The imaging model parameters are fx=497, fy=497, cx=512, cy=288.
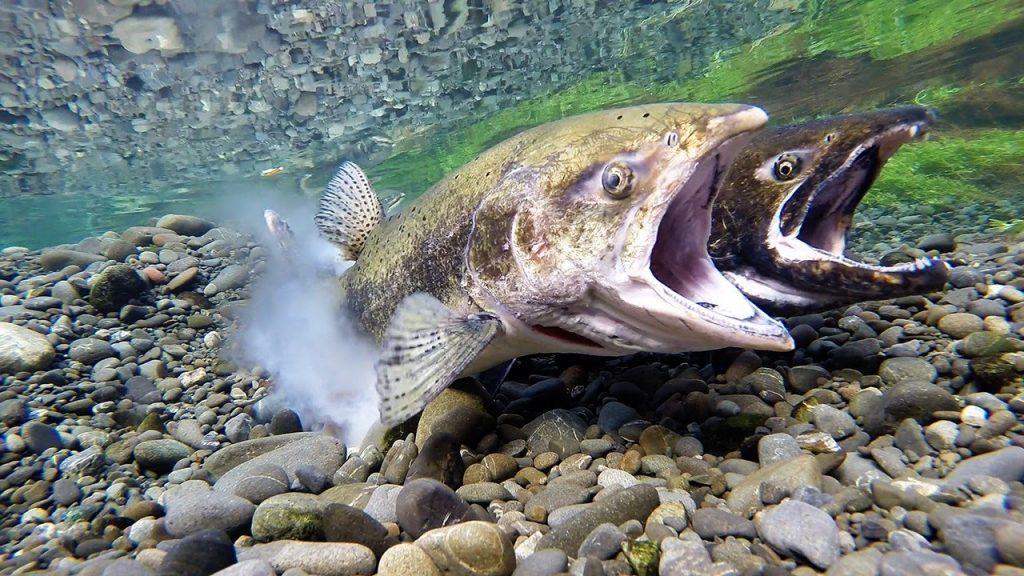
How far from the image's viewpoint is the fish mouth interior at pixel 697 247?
87.2 inches

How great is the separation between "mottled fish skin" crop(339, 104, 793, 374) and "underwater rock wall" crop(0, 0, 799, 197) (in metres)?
10.2

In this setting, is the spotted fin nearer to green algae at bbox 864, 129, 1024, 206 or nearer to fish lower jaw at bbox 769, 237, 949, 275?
fish lower jaw at bbox 769, 237, 949, 275

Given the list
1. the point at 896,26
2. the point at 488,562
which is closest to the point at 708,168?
the point at 488,562

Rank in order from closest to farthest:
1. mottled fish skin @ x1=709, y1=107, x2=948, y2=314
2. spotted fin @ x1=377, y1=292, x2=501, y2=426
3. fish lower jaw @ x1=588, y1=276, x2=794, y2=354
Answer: fish lower jaw @ x1=588, y1=276, x2=794, y2=354, spotted fin @ x1=377, y1=292, x2=501, y2=426, mottled fish skin @ x1=709, y1=107, x2=948, y2=314

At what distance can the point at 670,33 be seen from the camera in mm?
14070

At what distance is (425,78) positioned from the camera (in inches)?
553

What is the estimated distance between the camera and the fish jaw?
207cm

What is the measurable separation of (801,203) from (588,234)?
1.55 m

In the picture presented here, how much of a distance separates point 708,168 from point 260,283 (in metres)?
5.81

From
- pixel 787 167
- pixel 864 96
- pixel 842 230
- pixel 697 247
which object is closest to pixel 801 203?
pixel 787 167

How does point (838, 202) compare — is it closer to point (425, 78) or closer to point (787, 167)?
point (787, 167)

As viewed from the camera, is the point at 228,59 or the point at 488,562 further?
the point at 228,59

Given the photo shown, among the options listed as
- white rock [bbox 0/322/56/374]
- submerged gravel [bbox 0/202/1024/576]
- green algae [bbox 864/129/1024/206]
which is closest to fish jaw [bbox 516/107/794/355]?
submerged gravel [bbox 0/202/1024/576]

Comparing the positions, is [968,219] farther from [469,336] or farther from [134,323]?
[134,323]
